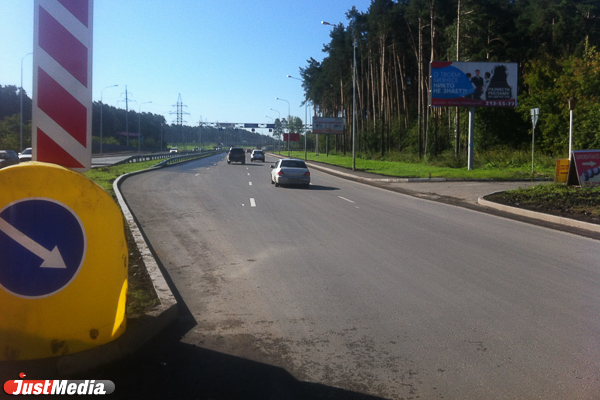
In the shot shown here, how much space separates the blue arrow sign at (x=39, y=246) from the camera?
4.18 m

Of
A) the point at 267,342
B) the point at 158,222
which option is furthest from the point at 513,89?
the point at 267,342

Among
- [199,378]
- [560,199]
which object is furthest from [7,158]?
[199,378]

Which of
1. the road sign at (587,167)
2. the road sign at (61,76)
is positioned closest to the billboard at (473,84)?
the road sign at (587,167)

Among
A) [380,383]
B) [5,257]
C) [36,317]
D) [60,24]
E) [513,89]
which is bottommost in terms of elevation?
Answer: [380,383]

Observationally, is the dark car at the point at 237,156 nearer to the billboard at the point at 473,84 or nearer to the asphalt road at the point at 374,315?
the billboard at the point at 473,84

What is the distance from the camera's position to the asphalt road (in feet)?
14.4

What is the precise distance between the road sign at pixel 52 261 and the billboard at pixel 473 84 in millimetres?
33225

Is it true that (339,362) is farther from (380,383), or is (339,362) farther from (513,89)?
(513,89)

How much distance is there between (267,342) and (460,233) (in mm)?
8055

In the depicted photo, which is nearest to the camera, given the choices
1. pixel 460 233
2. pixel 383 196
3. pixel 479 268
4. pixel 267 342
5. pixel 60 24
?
pixel 60 24

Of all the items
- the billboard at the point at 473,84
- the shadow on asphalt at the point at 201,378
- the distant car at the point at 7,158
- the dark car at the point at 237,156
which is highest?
the billboard at the point at 473,84

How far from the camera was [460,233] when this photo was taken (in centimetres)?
1234

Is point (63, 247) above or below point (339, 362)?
above

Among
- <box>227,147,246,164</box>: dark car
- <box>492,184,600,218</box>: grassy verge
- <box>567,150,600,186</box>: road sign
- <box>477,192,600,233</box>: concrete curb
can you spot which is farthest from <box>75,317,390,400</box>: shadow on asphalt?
<box>227,147,246,164</box>: dark car
